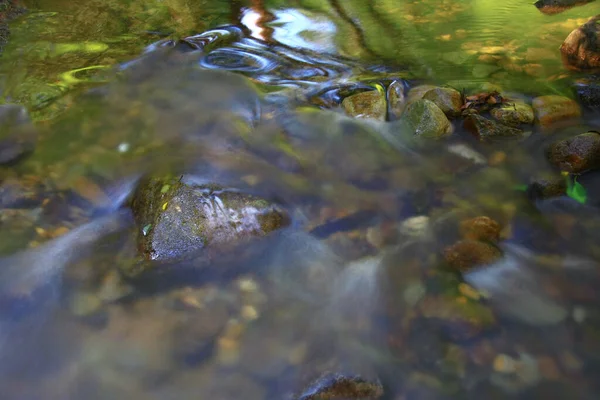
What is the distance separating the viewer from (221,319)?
9.35ft

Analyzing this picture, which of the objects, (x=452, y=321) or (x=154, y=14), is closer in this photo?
(x=452, y=321)

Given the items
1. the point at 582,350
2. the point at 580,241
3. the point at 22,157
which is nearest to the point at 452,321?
the point at 582,350

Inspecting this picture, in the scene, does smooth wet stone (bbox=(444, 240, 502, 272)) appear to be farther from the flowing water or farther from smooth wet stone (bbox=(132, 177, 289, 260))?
smooth wet stone (bbox=(132, 177, 289, 260))

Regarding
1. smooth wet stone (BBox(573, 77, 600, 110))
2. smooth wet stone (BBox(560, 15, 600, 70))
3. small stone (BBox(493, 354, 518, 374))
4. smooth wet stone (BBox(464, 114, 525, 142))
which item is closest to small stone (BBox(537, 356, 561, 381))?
small stone (BBox(493, 354, 518, 374))

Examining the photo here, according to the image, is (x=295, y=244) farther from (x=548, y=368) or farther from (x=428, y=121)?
(x=428, y=121)

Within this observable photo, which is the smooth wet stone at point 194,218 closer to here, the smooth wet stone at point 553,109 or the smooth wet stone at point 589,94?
the smooth wet stone at point 553,109

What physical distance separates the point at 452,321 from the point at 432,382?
41cm

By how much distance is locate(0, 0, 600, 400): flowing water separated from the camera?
2596mm

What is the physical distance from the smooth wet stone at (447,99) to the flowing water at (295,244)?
343 millimetres

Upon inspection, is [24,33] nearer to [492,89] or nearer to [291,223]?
[291,223]

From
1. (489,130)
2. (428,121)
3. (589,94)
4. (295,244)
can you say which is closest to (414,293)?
(295,244)

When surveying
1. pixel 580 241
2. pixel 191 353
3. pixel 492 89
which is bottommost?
pixel 191 353

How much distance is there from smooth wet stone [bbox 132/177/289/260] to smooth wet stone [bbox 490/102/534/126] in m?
2.63

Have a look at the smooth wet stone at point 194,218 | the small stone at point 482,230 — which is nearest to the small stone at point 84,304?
the smooth wet stone at point 194,218
